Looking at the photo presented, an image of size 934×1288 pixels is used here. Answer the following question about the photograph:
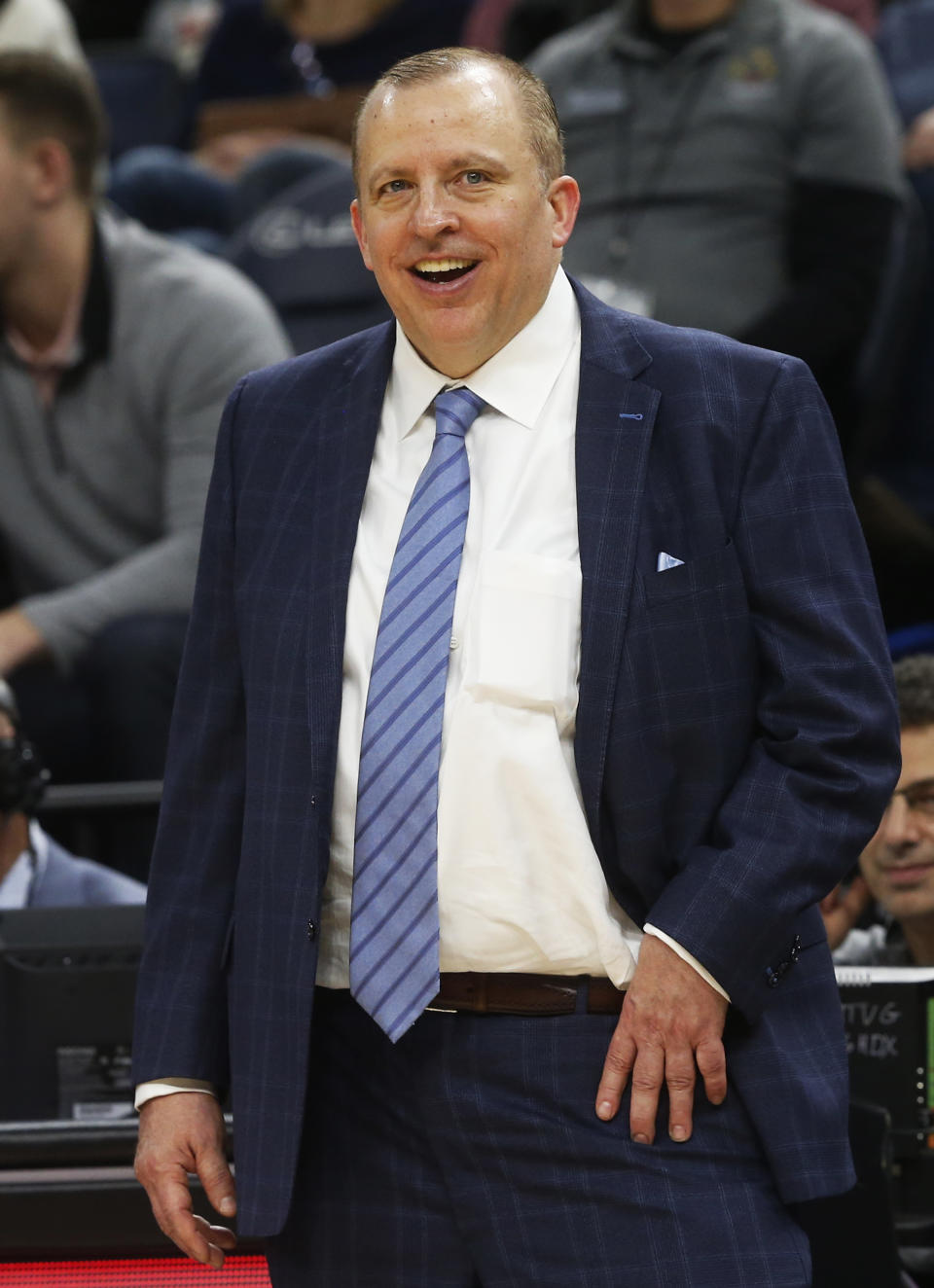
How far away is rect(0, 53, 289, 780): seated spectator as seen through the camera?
3402 mm

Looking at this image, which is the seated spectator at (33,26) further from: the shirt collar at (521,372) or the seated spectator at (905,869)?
the shirt collar at (521,372)

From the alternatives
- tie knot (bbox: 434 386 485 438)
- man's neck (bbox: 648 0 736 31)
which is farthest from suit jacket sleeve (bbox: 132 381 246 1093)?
man's neck (bbox: 648 0 736 31)

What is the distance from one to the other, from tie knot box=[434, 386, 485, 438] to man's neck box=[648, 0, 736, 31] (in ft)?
8.44

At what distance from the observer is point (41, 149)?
3.46m

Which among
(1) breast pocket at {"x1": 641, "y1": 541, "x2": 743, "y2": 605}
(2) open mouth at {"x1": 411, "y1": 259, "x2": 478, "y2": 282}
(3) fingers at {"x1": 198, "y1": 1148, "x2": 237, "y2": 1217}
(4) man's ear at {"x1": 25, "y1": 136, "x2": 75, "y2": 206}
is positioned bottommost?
(3) fingers at {"x1": 198, "y1": 1148, "x2": 237, "y2": 1217}

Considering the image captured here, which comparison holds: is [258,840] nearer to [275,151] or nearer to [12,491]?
[12,491]

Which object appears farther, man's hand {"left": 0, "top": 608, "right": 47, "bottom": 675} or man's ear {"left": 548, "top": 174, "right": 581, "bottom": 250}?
man's hand {"left": 0, "top": 608, "right": 47, "bottom": 675}

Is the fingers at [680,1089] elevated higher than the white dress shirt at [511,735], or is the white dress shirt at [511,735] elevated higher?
the white dress shirt at [511,735]

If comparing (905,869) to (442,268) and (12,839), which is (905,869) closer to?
(12,839)

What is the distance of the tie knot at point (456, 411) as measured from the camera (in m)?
1.49

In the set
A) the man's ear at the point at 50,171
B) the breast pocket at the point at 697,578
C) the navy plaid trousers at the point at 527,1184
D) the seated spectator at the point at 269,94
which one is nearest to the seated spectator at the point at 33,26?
the seated spectator at the point at 269,94

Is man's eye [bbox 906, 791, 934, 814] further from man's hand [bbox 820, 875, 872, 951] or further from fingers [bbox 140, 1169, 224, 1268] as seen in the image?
fingers [bbox 140, 1169, 224, 1268]

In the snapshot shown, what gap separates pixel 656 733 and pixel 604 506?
7.2 inches

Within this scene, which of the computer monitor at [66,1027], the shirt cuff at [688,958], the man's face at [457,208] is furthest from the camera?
the computer monitor at [66,1027]
